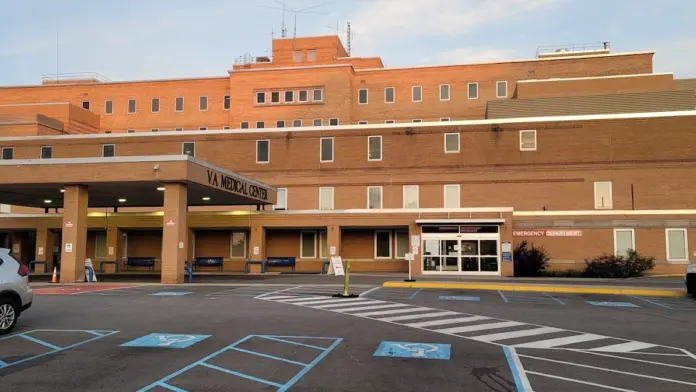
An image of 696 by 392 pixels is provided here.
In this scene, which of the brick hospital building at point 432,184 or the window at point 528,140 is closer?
the brick hospital building at point 432,184

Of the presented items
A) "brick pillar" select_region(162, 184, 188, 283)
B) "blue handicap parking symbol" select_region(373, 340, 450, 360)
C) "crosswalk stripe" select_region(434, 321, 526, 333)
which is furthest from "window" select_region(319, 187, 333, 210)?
"blue handicap parking symbol" select_region(373, 340, 450, 360)

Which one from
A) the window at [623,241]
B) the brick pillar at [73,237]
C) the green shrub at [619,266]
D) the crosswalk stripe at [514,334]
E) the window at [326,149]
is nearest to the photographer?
the crosswalk stripe at [514,334]

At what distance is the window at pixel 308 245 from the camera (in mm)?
39531

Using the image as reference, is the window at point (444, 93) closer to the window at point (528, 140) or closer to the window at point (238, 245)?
the window at point (528, 140)

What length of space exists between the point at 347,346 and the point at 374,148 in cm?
2994

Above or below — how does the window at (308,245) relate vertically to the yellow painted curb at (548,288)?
above

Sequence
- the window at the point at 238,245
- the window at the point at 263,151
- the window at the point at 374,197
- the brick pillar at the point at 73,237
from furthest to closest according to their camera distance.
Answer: the window at the point at 263,151 < the window at the point at 238,245 < the window at the point at 374,197 < the brick pillar at the point at 73,237

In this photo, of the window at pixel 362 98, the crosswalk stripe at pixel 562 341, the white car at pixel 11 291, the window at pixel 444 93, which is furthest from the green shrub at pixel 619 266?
the white car at pixel 11 291

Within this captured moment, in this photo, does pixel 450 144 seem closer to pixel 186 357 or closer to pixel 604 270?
pixel 604 270

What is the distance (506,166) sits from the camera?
125ft

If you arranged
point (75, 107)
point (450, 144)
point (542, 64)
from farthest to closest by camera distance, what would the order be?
point (75, 107)
point (542, 64)
point (450, 144)

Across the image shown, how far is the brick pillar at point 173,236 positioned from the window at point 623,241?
996 inches

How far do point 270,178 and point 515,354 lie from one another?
3185 centimetres

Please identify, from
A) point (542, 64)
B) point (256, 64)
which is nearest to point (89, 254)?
point (256, 64)
